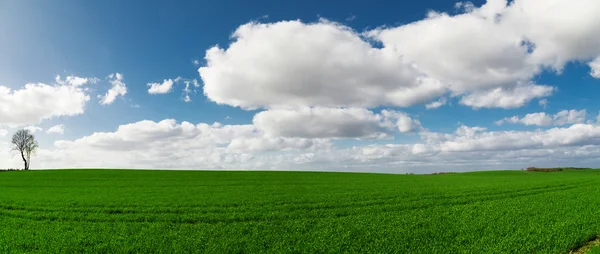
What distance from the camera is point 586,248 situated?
12.9m

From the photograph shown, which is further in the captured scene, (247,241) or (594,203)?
(594,203)

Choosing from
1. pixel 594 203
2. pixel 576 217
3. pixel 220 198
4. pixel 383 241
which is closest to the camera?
pixel 383 241

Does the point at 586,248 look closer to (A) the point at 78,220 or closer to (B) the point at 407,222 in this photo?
(B) the point at 407,222

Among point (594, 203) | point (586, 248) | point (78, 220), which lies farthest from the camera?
point (594, 203)

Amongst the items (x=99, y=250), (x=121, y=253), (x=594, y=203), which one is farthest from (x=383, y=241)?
(x=594, y=203)

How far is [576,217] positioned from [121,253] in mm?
20006

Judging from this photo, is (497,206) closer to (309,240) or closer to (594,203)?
(594,203)

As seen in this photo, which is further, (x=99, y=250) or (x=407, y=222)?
(x=407, y=222)

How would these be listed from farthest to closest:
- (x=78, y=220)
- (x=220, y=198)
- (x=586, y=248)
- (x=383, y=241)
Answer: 1. (x=220, y=198)
2. (x=78, y=220)
3. (x=383, y=241)
4. (x=586, y=248)

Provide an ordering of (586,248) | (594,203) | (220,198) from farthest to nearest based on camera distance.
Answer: (220,198)
(594,203)
(586,248)

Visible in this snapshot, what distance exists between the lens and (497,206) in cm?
2111

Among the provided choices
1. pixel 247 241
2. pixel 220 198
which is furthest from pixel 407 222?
pixel 220 198

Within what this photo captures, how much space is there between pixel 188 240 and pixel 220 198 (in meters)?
12.2

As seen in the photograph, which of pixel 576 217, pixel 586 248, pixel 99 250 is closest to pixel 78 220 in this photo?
pixel 99 250
